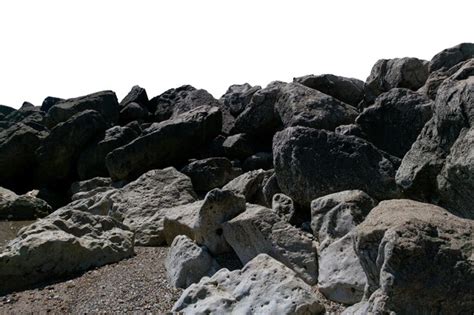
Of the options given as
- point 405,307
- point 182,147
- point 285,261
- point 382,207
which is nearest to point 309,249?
point 285,261

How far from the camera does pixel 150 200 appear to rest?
15086 mm

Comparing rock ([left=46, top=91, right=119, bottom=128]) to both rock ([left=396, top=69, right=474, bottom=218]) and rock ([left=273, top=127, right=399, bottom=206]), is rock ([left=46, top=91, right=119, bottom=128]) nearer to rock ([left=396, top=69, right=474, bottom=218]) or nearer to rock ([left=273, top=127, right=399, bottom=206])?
rock ([left=273, top=127, right=399, bottom=206])

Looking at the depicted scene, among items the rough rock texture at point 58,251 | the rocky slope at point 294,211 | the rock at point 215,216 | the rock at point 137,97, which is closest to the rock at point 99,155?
the rocky slope at point 294,211

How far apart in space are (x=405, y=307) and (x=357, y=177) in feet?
17.6

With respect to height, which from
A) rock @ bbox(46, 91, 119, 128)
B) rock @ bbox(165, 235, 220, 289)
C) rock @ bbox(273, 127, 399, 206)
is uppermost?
rock @ bbox(46, 91, 119, 128)

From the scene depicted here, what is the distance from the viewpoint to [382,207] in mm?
6594

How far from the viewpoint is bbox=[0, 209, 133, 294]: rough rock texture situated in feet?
36.7

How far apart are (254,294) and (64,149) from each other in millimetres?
17069

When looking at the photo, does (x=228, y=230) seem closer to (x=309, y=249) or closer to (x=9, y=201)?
(x=309, y=249)

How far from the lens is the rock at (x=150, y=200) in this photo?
13672 millimetres

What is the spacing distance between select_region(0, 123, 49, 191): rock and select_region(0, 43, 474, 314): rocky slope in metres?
2.58

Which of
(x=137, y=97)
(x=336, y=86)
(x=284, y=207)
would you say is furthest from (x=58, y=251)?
(x=137, y=97)

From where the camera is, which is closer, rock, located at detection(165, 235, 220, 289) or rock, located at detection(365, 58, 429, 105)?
rock, located at detection(165, 235, 220, 289)

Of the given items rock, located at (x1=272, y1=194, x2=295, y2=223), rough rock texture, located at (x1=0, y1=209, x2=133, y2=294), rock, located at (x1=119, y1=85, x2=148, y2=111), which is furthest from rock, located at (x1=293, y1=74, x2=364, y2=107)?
rock, located at (x1=119, y1=85, x2=148, y2=111)
